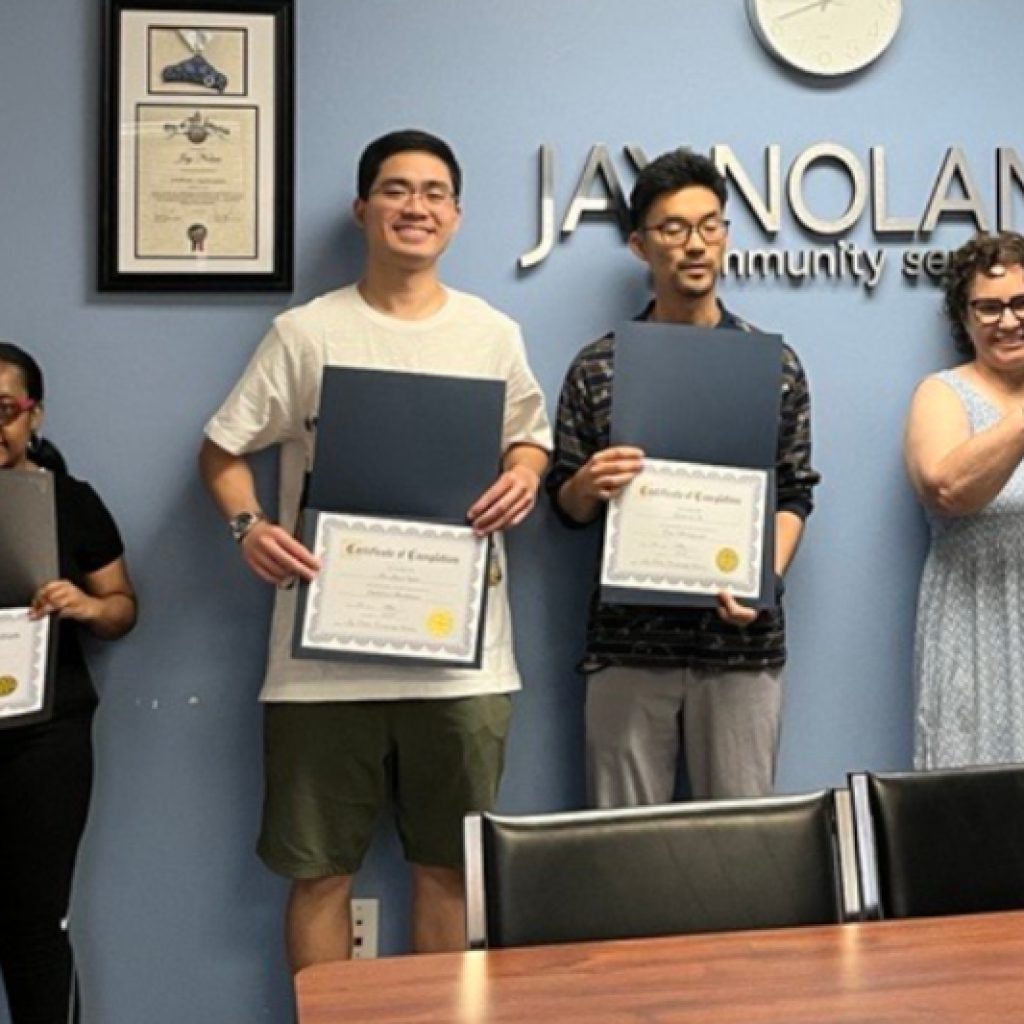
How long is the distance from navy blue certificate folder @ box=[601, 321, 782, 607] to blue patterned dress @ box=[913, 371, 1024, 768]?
428 millimetres

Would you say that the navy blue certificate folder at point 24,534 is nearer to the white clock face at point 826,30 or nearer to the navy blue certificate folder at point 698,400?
the navy blue certificate folder at point 698,400

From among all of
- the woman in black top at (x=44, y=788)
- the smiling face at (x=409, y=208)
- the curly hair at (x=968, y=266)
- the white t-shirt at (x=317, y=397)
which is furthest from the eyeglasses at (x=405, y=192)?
the curly hair at (x=968, y=266)

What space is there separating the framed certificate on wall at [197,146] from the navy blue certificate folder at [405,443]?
48cm

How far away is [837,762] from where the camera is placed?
2891 mm

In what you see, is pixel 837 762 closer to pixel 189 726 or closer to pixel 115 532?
pixel 189 726

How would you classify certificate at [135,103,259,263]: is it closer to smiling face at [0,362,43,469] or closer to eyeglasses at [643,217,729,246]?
smiling face at [0,362,43,469]

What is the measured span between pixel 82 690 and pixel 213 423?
0.53m

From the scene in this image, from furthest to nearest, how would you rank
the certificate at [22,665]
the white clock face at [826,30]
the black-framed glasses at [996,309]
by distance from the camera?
the white clock face at [826,30], the black-framed glasses at [996,309], the certificate at [22,665]

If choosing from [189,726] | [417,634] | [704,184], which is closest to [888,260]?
[704,184]

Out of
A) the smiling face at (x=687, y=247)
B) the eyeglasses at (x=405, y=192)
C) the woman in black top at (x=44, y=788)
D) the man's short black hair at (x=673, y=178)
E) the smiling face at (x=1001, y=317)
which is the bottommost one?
the woman in black top at (x=44, y=788)

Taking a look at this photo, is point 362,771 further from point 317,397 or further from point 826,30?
point 826,30

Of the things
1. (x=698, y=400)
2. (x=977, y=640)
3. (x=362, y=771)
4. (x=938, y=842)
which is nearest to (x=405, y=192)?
(x=698, y=400)

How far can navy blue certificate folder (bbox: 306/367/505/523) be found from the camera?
238 cm

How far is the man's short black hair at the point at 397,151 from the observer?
2551 millimetres
